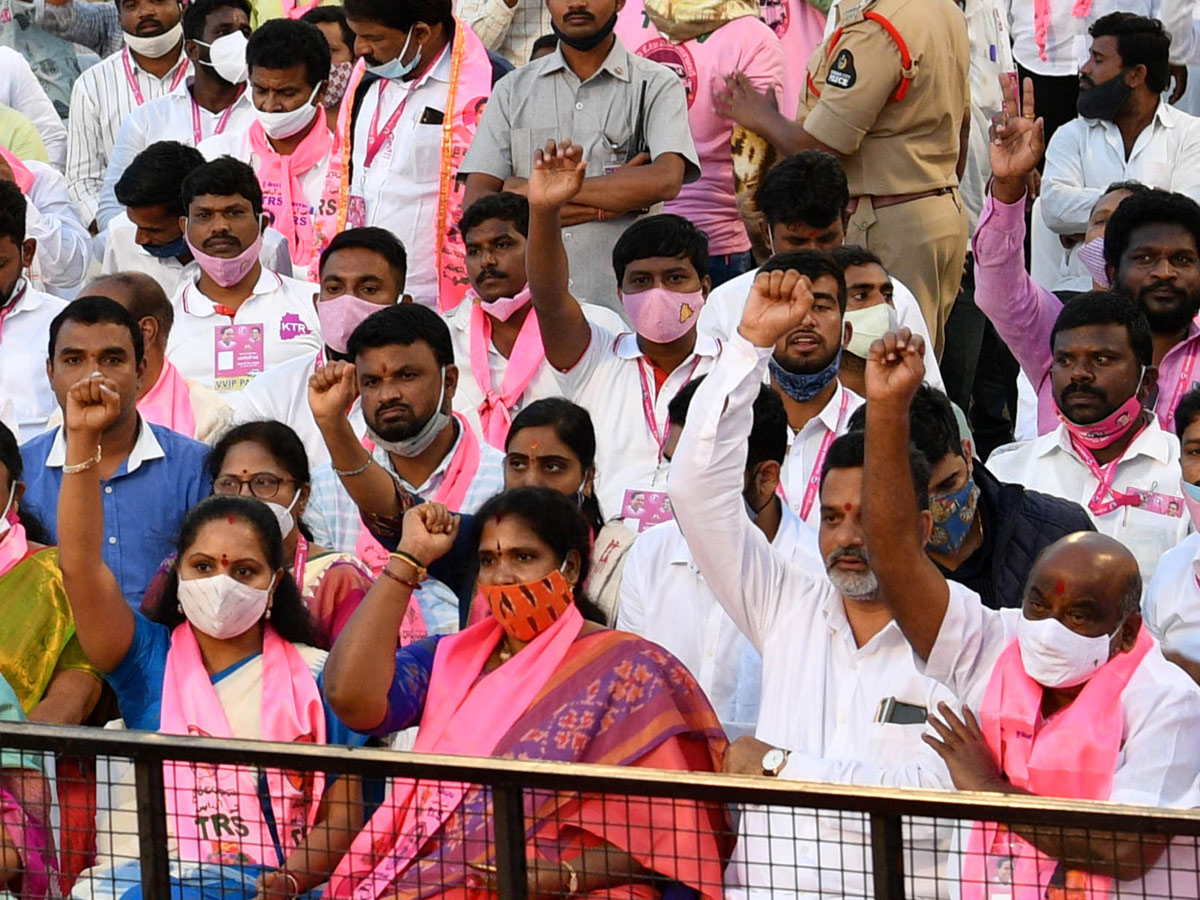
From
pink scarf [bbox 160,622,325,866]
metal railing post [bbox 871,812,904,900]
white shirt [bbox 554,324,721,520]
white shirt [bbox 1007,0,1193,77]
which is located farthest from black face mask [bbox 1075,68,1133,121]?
metal railing post [bbox 871,812,904,900]

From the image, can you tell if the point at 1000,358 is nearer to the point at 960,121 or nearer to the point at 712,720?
the point at 960,121

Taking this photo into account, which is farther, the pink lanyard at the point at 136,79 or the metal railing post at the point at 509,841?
the pink lanyard at the point at 136,79

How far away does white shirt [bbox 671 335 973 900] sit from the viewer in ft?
14.9

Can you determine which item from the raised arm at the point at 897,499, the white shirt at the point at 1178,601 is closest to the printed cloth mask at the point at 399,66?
the white shirt at the point at 1178,601

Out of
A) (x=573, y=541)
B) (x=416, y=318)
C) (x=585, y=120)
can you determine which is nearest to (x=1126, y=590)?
(x=573, y=541)

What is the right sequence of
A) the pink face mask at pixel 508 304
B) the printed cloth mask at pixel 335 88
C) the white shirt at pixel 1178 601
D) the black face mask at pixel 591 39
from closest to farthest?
the white shirt at pixel 1178 601 → the pink face mask at pixel 508 304 → the black face mask at pixel 591 39 → the printed cloth mask at pixel 335 88

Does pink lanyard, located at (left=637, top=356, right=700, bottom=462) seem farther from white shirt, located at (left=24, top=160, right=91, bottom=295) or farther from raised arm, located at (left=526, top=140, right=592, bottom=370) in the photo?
white shirt, located at (left=24, top=160, right=91, bottom=295)

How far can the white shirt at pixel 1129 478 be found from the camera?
5.86 m

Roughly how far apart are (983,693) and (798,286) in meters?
0.96

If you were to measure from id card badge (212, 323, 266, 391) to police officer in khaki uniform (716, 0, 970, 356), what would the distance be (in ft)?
6.53

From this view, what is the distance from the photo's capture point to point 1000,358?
873cm

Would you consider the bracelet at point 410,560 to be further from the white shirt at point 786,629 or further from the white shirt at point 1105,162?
the white shirt at point 1105,162

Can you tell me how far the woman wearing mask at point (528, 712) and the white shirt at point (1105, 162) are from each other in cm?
413

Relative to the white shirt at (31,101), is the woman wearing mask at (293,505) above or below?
below
